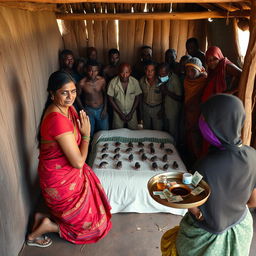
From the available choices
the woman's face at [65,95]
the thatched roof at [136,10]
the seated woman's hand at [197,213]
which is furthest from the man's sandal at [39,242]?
the thatched roof at [136,10]

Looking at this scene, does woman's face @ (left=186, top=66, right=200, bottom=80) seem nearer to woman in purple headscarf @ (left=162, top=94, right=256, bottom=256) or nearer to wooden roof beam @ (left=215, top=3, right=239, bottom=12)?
wooden roof beam @ (left=215, top=3, right=239, bottom=12)

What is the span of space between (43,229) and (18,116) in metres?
1.23

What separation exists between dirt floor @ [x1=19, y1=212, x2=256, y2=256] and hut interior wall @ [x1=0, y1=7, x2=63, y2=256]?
38 cm

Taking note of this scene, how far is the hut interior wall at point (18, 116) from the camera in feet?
8.49

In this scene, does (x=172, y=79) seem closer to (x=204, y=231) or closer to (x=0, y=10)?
(x=0, y=10)

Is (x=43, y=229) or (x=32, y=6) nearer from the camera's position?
(x=43, y=229)

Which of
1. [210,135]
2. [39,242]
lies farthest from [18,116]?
[210,135]

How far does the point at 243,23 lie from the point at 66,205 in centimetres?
380

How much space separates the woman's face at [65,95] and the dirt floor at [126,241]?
4.98 feet

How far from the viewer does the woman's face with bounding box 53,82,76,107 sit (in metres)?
2.63

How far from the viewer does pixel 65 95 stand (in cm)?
265

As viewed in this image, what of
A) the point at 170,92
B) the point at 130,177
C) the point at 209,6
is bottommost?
the point at 130,177

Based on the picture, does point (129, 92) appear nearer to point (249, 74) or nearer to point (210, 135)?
point (249, 74)

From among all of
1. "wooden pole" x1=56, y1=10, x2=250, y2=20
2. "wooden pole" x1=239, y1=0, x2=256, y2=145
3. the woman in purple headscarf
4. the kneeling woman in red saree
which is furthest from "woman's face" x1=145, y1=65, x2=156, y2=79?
the woman in purple headscarf
